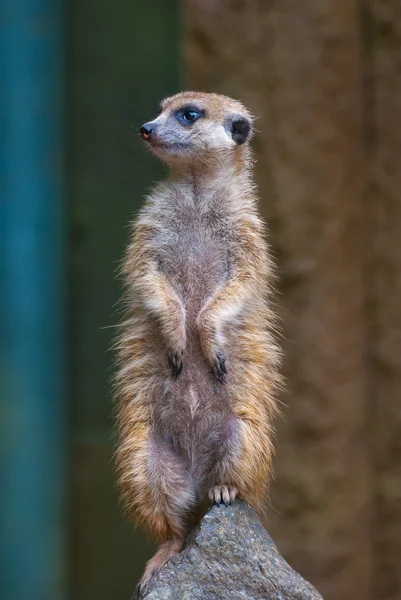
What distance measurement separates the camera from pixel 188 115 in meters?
2.43

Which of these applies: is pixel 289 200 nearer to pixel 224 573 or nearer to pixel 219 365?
pixel 219 365

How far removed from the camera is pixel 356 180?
366 cm

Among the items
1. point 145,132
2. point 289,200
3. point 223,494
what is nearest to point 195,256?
point 145,132

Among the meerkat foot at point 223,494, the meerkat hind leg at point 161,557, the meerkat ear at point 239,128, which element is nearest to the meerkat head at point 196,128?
the meerkat ear at point 239,128

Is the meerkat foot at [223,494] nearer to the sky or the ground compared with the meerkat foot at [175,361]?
nearer to the ground

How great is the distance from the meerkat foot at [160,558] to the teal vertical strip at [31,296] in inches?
72.9

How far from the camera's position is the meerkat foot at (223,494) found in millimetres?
2137

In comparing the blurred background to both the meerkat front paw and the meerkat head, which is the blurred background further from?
the meerkat front paw

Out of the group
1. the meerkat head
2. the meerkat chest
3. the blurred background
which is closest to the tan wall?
the blurred background

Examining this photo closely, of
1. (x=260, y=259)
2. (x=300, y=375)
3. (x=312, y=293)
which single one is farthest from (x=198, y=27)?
(x=260, y=259)

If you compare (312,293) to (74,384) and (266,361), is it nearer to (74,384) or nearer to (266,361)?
(74,384)

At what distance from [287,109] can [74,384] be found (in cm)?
145

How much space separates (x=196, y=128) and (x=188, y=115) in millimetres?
43

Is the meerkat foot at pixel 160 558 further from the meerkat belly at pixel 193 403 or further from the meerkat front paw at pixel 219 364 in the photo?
the meerkat front paw at pixel 219 364
